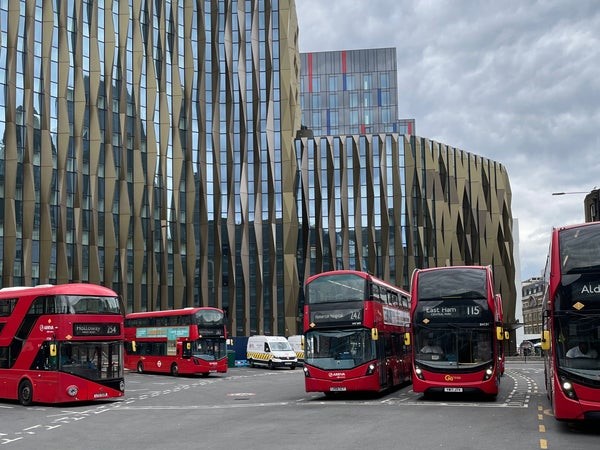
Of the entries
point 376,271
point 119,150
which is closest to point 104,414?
point 119,150

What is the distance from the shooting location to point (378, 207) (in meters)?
77.4

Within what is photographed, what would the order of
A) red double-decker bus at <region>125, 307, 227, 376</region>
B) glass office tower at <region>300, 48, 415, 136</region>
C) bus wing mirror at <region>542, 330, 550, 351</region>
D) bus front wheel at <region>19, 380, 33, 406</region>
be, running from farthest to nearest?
glass office tower at <region>300, 48, 415, 136</region> < red double-decker bus at <region>125, 307, 227, 376</region> < bus front wheel at <region>19, 380, 33, 406</region> < bus wing mirror at <region>542, 330, 550, 351</region>

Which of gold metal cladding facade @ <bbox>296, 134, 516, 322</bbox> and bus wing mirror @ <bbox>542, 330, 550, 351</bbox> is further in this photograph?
gold metal cladding facade @ <bbox>296, 134, 516, 322</bbox>

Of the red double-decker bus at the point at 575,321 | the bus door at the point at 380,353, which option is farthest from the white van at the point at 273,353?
the red double-decker bus at the point at 575,321

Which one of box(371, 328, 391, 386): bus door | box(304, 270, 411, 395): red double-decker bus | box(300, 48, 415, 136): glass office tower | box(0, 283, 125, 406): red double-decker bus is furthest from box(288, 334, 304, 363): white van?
box(300, 48, 415, 136): glass office tower

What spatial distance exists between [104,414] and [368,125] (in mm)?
105466

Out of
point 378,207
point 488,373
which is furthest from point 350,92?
point 488,373

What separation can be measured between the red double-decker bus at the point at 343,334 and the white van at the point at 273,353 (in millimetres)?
32059

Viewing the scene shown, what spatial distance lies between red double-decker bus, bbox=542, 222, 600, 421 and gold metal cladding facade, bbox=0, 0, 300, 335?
157ft

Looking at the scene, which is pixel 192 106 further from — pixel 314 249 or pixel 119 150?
pixel 314 249

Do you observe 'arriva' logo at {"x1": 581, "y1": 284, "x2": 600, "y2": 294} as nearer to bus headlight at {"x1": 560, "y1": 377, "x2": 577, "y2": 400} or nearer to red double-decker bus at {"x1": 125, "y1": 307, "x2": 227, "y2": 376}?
bus headlight at {"x1": 560, "y1": 377, "x2": 577, "y2": 400}

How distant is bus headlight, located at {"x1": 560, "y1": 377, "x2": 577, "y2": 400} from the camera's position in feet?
51.9

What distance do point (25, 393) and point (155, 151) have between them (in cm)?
4506

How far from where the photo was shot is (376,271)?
76.6 meters
